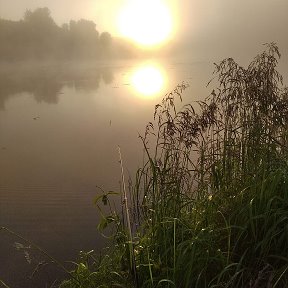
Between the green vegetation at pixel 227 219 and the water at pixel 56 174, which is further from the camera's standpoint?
the water at pixel 56 174

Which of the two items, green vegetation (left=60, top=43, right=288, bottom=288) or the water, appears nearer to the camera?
green vegetation (left=60, top=43, right=288, bottom=288)

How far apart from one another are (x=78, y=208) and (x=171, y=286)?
3.17 m

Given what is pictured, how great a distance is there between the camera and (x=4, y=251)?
4195mm

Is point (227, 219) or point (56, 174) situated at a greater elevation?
point (227, 219)

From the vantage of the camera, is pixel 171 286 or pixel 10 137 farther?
pixel 10 137

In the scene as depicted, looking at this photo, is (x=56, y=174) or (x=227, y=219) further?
(x=56, y=174)

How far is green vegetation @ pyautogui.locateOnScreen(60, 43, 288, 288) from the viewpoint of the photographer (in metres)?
2.57

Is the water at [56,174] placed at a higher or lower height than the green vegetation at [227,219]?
lower

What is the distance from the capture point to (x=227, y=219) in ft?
9.45

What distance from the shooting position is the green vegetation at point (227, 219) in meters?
2.57

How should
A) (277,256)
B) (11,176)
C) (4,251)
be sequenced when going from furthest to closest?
(11,176)
(4,251)
(277,256)

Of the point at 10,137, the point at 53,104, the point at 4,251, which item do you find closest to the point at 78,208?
the point at 4,251

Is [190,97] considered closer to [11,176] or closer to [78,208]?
[11,176]

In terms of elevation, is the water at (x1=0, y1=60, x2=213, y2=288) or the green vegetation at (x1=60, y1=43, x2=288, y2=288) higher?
the green vegetation at (x1=60, y1=43, x2=288, y2=288)
